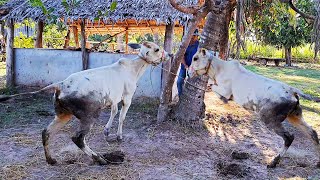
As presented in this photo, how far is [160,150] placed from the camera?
5.56 m

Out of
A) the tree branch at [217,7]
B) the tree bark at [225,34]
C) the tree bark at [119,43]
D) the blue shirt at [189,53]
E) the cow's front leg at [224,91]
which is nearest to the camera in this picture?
the cow's front leg at [224,91]

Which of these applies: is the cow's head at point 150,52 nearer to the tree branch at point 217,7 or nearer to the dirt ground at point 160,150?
the tree branch at point 217,7

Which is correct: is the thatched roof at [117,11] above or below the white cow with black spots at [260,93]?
above

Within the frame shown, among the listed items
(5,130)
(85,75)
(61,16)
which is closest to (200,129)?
(85,75)

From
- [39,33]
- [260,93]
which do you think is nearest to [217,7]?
[260,93]

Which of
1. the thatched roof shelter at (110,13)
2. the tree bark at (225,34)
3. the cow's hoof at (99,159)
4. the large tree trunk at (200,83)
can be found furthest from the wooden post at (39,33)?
the cow's hoof at (99,159)

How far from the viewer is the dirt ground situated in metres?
4.63

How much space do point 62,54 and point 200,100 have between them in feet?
16.4

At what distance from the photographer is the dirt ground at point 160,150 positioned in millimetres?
4633

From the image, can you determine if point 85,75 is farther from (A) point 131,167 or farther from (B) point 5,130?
(B) point 5,130

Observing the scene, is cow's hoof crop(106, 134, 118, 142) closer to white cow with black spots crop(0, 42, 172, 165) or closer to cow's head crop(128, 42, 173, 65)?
white cow with black spots crop(0, 42, 172, 165)

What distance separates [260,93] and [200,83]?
1.98 metres

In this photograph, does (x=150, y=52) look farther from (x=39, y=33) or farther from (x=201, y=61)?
(x=39, y=33)

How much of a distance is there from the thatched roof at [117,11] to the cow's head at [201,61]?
3704 millimetres
